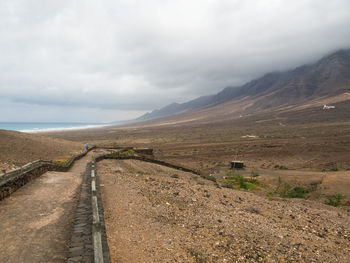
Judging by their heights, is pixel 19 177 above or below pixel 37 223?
above

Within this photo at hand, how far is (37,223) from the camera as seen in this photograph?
6.25 m

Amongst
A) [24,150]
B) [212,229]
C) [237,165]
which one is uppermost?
[24,150]

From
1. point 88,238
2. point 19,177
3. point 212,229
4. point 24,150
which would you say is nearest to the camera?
point 88,238

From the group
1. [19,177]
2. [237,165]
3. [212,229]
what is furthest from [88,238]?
[237,165]

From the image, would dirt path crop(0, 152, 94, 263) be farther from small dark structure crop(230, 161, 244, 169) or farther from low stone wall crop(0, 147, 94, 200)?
small dark structure crop(230, 161, 244, 169)

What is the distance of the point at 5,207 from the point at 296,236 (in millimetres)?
10154

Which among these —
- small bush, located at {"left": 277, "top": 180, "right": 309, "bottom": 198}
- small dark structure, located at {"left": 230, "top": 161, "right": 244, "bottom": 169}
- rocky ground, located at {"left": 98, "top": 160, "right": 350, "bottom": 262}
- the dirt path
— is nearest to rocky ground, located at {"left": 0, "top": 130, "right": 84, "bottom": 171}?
the dirt path

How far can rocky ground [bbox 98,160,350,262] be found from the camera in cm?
544

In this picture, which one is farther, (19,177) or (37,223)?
(19,177)

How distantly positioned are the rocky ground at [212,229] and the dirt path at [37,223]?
4.02 ft

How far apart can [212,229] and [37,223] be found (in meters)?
5.39

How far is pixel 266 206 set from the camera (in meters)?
10.4

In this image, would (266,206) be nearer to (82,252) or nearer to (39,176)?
(82,252)

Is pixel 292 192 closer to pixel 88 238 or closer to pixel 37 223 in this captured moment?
pixel 88 238
